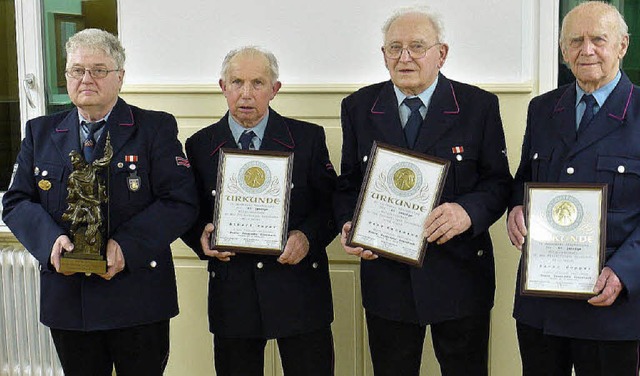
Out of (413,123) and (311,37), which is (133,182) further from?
(311,37)

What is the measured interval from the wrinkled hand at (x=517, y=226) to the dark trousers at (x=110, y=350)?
1105 millimetres

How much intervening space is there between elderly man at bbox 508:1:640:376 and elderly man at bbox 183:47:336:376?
2.17ft

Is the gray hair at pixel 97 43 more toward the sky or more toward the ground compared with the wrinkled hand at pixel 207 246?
more toward the sky

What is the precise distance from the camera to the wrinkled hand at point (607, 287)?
2.10m

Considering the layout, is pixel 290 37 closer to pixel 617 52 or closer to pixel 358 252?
pixel 358 252

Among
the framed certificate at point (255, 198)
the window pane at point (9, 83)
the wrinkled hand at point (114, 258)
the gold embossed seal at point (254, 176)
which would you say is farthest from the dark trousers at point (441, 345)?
the window pane at point (9, 83)

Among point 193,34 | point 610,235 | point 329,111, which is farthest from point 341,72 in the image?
point 610,235

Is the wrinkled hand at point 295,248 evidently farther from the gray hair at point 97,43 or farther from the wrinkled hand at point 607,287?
the wrinkled hand at point 607,287

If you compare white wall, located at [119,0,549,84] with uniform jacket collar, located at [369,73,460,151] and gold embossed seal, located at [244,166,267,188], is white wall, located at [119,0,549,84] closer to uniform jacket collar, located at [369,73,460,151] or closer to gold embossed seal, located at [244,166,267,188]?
uniform jacket collar, located at [369,73,460,151]

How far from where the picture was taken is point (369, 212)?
2.39 m

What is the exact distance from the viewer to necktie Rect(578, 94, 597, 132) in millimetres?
2227

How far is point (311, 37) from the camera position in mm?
3215

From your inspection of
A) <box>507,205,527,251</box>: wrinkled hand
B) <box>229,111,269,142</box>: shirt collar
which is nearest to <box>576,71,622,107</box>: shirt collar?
A: <box>507,205,527,251</box>: wrinkled hand

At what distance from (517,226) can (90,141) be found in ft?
4.16
